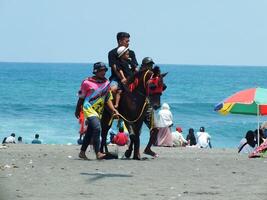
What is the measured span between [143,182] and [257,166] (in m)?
2.71

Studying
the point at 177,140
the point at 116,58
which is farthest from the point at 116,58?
the point at 177,140

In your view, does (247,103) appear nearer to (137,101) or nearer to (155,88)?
(155,88)

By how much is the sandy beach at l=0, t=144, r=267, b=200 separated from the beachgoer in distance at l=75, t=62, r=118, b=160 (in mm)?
533

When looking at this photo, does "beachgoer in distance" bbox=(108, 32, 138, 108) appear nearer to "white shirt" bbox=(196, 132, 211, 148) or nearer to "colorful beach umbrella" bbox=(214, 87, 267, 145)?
"colorful beach umbrella" bbox=(214, 87, 267, 145)

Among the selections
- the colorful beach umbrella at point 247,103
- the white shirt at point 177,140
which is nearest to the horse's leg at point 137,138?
the colorful beach umbrella at point 247,103

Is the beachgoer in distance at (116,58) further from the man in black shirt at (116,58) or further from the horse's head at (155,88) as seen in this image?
the horse's head at (155,88)

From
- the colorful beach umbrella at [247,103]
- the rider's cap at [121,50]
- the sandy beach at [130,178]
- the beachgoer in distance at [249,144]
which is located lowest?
the sandy beach at [130,178]

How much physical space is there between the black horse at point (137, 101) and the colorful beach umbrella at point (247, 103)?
616cm

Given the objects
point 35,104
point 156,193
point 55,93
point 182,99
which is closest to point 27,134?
point 35,104

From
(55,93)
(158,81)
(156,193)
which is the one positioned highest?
(55,93)

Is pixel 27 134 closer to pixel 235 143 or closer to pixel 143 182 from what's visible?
pixel 235 143

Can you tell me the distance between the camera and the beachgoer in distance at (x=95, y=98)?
14203 mm

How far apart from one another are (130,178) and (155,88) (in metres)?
2.84

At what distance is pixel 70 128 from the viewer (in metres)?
49.5
